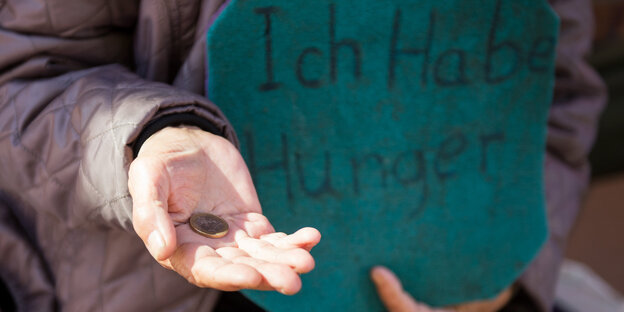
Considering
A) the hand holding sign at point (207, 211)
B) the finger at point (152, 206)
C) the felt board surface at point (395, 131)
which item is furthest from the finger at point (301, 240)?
the felt board surface at point (395, 131)

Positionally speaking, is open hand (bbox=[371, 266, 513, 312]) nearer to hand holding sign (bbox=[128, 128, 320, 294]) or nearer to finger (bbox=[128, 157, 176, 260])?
hand holding sign (bbox=[128, 128, 320, 294])

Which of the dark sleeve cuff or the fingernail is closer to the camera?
the fingernail

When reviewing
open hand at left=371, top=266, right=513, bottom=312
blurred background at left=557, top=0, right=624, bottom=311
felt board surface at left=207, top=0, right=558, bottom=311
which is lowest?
blurred background at left=557, top=0, right=624, bottom=311

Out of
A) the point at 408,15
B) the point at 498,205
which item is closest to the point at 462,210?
the point at 498,205

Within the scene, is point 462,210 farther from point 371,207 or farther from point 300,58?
point 300,58

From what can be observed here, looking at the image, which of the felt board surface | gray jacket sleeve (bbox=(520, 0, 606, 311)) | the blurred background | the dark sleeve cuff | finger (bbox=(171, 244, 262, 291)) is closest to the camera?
finger (bbox=(171, 244, 262, 291))

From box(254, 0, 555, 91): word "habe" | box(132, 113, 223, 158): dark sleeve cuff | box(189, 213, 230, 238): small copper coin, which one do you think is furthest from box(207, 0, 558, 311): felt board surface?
box(189, 213, 230, 238): small copper coin

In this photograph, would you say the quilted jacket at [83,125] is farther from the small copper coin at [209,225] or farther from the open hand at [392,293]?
the open hand at [392,293]

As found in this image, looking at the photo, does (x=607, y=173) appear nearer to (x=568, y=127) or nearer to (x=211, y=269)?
(x=568, y=127)

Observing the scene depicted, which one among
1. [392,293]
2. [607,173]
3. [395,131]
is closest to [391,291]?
[392,293]
